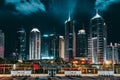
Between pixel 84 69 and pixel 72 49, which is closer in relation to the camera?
pixel 84 69

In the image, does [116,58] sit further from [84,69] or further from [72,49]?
[84,69]

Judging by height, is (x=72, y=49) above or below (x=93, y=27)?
below

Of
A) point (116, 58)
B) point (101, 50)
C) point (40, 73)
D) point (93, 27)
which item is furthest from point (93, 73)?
point (116, 58)

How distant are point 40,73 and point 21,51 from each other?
3457 inches

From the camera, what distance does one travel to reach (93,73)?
196 feet

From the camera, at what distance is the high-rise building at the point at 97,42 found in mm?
122438

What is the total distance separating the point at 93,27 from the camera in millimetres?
131250

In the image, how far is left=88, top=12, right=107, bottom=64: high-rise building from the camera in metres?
122

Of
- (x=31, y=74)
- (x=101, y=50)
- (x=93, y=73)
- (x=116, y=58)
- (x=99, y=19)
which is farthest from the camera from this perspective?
(x=116, y=58)

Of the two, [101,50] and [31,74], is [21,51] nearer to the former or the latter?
[101,50]

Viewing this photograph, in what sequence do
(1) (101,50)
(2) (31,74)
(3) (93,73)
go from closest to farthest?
(2) (31,74) → (3) (93,73) → (1) (101,50)

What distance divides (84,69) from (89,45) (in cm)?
7397

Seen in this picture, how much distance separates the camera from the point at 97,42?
12531 centimetres

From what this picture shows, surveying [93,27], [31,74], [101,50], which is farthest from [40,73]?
[93,27]
